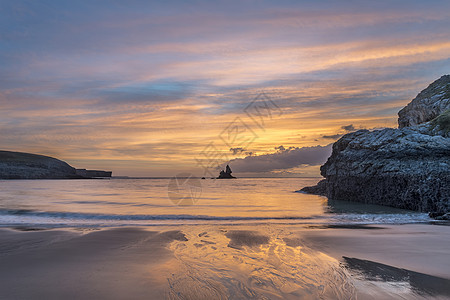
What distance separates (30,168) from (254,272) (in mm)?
153712

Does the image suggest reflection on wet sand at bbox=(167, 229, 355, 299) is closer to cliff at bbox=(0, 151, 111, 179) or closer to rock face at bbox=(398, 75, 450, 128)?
rock face at bbox=(398, 75, 450, 128)

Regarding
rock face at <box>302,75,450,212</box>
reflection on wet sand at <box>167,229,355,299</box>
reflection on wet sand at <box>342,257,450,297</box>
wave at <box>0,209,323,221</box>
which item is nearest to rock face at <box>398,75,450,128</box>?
rock face at <box>302,75,450,212</box>

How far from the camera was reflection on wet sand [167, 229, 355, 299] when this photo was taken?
14.8ft

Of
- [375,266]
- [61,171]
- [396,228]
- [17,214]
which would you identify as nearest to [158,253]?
[375,266]

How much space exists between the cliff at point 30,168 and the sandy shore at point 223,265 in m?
134

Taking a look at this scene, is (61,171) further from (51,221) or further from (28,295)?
(28,295)

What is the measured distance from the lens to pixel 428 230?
32.7 ft

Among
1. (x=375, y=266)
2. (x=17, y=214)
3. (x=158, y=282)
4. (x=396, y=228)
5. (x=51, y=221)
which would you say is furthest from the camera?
(x=17, y=214)

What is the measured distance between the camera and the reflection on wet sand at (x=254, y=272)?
4504 mm

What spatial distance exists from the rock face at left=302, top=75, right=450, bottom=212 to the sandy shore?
7.30 m

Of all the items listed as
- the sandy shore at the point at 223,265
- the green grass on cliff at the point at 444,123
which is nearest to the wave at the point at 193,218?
the sandy shore at the point at 223,265

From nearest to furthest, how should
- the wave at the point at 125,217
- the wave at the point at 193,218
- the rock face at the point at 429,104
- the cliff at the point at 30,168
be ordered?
the wave at the point at 193,218, the wave at the point at 125,217, the rock face at the point at 429,104, the cliff at the point at 30,168

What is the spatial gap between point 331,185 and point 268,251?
1835cm

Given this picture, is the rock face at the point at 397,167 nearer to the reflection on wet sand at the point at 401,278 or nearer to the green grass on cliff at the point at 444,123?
the green grass on cliff at the point at 444,123
